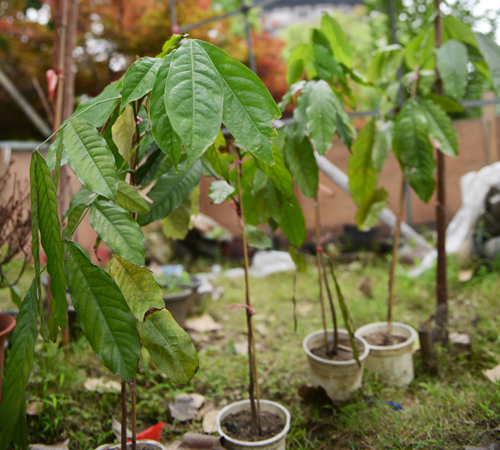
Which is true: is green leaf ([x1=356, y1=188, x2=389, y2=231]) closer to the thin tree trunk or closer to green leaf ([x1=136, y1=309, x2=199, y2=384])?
the thin tree trunk

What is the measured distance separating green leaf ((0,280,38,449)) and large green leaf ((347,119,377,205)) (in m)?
1.06

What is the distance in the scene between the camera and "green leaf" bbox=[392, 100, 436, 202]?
109 cm

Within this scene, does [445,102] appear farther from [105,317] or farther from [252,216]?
[105,317]

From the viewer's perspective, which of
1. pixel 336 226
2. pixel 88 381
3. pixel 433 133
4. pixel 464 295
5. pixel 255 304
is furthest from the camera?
pixel 336 226

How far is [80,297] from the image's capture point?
58cm

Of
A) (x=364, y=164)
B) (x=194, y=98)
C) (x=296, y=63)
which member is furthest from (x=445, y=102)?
(x=194, y=98)

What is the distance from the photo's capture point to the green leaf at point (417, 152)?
1.09 meters

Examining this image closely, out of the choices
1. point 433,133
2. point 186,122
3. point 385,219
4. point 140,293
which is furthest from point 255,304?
point 186,122

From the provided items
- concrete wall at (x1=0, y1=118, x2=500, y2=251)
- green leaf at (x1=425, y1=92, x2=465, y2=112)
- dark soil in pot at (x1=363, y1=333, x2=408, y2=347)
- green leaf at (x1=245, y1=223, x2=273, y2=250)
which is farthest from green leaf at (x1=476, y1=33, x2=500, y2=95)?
concrete wall at (x1=0, y1=118, x2=500, y2=251)

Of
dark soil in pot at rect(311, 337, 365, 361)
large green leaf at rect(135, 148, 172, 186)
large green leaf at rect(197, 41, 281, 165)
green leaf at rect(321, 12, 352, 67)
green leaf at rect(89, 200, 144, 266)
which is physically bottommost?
dark soil in pot at rect(311, 337, 365, 361)

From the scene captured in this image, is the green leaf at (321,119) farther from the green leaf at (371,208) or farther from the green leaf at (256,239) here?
the green leaf at (371,208)

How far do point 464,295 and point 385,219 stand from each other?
801mm

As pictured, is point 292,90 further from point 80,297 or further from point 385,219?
point 385,219

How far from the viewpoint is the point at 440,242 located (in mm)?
1372
